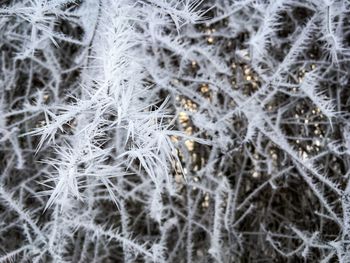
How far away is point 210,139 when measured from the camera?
1761 millimetres

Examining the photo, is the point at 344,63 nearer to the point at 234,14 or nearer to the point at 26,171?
the point at 234,14

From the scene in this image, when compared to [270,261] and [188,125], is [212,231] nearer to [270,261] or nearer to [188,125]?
[270,261]

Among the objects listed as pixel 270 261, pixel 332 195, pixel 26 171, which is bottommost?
pixel 270 261

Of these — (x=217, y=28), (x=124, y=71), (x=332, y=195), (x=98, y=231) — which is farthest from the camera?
(x=217, y=28)

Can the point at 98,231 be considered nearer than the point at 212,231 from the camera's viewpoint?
Yes

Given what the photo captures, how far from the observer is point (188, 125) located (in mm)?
1824

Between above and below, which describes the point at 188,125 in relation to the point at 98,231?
above

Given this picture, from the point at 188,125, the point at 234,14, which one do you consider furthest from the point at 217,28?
the point at 188,125

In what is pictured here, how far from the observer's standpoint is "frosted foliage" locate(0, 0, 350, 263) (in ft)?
5.39

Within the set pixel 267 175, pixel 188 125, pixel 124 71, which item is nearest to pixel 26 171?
pixel 188 125

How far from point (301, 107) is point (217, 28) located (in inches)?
19.6

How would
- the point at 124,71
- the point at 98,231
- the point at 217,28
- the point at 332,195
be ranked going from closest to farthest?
the point at 124,71 < the point at 98,231 < the point at 332,195 < the point at 217,28

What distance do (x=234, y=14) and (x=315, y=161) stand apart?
0.70 meters

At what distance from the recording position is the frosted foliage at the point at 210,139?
1.64m
